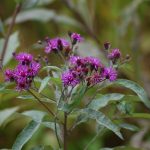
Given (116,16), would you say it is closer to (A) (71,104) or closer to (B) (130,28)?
(B) (130,28)

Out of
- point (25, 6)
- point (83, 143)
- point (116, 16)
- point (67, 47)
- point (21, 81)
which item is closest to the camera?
point (21, 81)

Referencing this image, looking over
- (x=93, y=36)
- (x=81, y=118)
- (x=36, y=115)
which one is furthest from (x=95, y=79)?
(x=93, y=36)

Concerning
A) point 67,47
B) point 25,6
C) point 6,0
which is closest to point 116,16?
point 6,0

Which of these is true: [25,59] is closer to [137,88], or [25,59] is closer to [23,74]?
[23,74]

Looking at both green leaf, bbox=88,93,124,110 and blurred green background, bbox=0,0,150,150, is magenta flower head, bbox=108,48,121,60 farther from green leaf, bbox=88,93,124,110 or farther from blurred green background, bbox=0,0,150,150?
blurred green background, bbox=0,0,150,150

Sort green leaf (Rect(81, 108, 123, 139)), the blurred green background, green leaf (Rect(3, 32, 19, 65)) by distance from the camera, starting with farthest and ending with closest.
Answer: the blurred green background
green leaf (Rect(3, 32, 19, 65))
green leaf (Rect(81, 108, 123, 139))

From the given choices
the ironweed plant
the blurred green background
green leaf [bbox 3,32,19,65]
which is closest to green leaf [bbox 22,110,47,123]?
the ironweed plant
